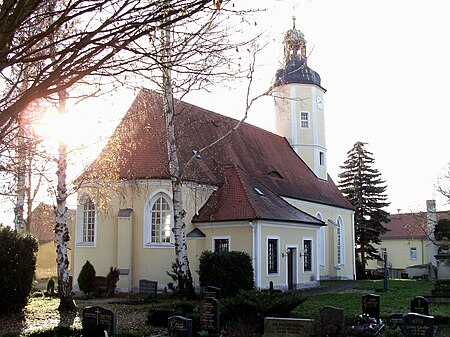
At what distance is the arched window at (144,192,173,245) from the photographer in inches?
985

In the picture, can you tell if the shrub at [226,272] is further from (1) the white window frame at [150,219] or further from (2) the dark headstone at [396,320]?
(2) the dark headstone at [396,320]

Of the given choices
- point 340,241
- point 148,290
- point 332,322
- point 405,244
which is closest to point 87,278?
point 148,290

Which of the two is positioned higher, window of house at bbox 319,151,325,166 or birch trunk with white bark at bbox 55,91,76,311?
window of house at bbox 319,151,325,166

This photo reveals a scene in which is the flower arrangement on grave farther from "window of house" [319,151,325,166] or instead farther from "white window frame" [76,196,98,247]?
"window of house" [319,151,325,166]

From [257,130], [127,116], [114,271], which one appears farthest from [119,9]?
[257,130]

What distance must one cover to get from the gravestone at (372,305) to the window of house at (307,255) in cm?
1357

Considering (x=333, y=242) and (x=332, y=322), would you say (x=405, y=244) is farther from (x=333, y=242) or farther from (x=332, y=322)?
(x=332, y=322)

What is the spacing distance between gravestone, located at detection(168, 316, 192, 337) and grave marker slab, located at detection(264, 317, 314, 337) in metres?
1.73

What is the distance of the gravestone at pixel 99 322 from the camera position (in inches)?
420

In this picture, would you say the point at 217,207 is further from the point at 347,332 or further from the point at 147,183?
the point at 347,332

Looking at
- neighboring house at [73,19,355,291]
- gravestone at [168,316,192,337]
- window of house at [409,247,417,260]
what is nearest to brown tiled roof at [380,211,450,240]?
window of house at [409,247,417,260]

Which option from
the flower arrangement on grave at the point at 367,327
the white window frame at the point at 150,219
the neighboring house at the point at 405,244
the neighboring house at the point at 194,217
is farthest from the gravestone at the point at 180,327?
the neighboring house at the point at 405,244

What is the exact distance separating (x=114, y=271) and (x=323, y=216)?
1626 cm

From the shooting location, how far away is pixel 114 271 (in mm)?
23438
